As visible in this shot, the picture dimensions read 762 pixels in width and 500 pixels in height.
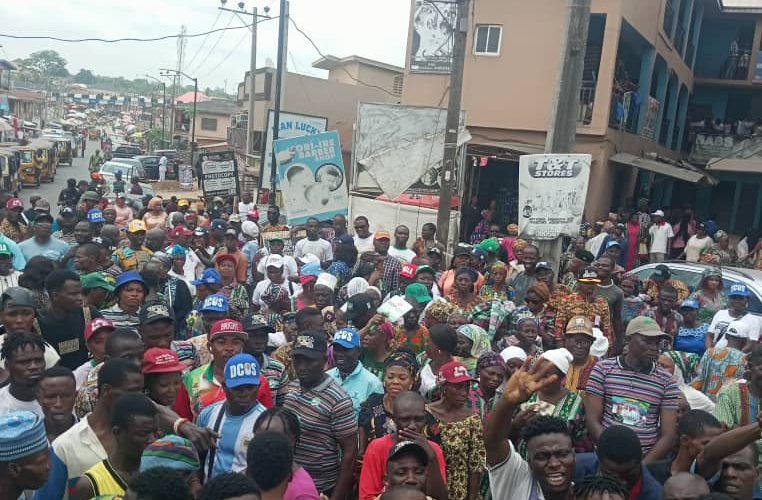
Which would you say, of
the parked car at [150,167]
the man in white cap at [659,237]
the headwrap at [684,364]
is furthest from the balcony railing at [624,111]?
the parked car at [150,167]

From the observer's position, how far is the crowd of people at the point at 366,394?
127 inches

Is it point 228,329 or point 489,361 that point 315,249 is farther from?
point 489,361

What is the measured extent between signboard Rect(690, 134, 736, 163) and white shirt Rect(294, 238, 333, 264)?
52.2 feet

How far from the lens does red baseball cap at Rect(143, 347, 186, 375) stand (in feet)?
13.3

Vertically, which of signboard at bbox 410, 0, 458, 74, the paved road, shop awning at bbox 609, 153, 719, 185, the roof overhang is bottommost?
the paved road

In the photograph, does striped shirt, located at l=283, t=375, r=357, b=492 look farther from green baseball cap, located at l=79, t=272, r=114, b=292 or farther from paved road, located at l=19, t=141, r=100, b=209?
paved road, located at l=19, t=141, r=100, b=209

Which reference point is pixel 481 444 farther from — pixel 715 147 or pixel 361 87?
pixel 361 87

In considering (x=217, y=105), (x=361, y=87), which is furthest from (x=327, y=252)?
(x=217, y=105)

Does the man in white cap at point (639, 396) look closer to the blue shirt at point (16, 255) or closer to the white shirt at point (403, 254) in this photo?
the white shirt at point (403, 254)

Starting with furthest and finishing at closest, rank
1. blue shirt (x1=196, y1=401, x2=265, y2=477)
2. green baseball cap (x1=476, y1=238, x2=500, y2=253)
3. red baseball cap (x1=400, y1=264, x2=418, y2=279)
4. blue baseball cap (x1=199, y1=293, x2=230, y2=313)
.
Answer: green baseball cap (x1=476, y1=238, x2=500, y2=253) < red baseball cap (x1=400, y1=264, x2=418, y2=279) < blue baseball cap (x1=199, y1=293, x2=230, y2=313) < blue shirt (x1=196, y1=401, x2=265, y2=477)

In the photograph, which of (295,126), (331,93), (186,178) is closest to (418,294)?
(295,126)

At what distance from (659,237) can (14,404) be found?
42.8 feet

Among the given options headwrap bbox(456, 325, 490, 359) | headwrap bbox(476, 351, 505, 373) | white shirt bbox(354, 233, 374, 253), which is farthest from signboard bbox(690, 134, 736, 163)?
Answer: headwrap bbox(476, 351, 505, 373)

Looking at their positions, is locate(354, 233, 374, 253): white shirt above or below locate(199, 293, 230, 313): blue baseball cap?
below
